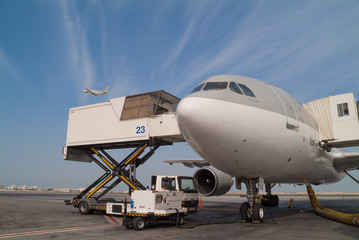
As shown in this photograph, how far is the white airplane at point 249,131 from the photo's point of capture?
6.80 metres

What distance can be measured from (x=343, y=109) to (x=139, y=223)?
9.14 meters

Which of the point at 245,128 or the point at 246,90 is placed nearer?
the point at 245,128

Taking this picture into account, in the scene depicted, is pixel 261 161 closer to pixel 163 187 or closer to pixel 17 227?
pixel 163 187

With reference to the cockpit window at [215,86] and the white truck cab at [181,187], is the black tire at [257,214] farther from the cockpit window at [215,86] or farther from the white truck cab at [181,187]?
the cockpit window at [215,86]

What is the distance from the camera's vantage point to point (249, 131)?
7.18 meters

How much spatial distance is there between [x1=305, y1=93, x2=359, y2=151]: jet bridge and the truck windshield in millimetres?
5450

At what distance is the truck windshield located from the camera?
425 inches

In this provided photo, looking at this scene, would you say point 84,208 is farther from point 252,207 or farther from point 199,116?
point 199,116

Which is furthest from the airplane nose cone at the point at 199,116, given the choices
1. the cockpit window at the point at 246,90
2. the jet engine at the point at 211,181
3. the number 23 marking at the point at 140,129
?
the number 23 marking at the point at 140,129

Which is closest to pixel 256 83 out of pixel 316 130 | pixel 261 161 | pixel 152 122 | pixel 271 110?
pixel 271 110

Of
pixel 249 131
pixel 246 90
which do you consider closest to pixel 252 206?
pixel 249 131

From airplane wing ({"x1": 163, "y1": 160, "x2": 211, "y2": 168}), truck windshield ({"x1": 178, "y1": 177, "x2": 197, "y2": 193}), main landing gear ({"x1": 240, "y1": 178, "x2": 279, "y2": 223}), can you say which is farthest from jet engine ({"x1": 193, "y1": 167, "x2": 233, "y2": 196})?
airplane wing ({"x1": 163, "y1": 160, "x2": 211, "y2": 168})

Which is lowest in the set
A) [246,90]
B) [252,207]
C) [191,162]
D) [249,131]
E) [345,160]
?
[252,207]

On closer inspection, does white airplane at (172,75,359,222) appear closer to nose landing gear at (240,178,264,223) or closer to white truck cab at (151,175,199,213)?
nose landing gear at (240,178,264,223)
